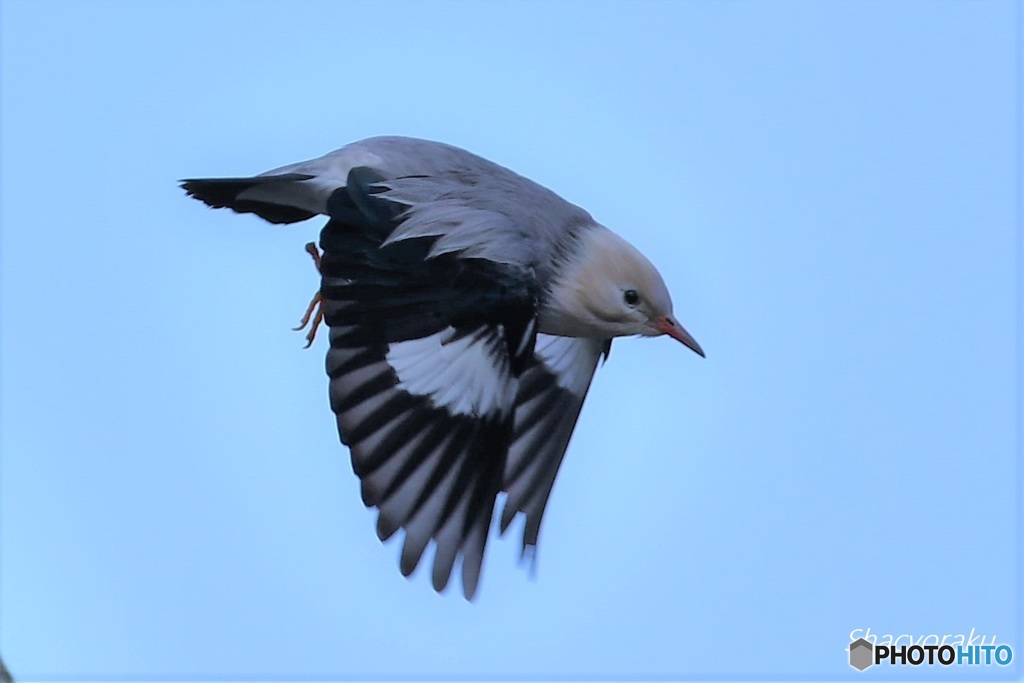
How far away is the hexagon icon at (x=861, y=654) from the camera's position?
6.28 metres

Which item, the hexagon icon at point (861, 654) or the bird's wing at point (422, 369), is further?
the hexagon icon at point (861, 654)

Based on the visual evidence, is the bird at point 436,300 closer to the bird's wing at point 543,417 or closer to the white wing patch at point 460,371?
the white wing patch at point 460,371

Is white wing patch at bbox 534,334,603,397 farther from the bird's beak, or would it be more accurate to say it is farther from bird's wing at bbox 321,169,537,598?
bird's wing at bbox 321,169,537,598

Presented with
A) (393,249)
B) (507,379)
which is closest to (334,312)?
(393,249)

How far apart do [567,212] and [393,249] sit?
997 mm

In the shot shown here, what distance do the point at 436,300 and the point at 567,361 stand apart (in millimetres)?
1531

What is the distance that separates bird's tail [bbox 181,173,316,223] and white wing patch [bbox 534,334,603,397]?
1276mm

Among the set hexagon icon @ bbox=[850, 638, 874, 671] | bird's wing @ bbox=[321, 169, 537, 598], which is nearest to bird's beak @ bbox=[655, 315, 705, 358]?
bird's wing @ bbox=[321, 169, 537, 598]

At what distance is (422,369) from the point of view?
5684 mm

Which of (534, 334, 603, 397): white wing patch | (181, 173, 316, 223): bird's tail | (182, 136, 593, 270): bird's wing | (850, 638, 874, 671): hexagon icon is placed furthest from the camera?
(534, 334, 603, 397): white wing patch

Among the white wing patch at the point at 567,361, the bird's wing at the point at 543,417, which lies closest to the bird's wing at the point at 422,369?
the bird's wing at the point at 543,417

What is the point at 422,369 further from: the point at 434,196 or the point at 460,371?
the point at 434,196

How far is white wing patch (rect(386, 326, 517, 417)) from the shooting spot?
561 centimetres

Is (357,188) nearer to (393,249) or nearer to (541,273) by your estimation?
(393,249)
